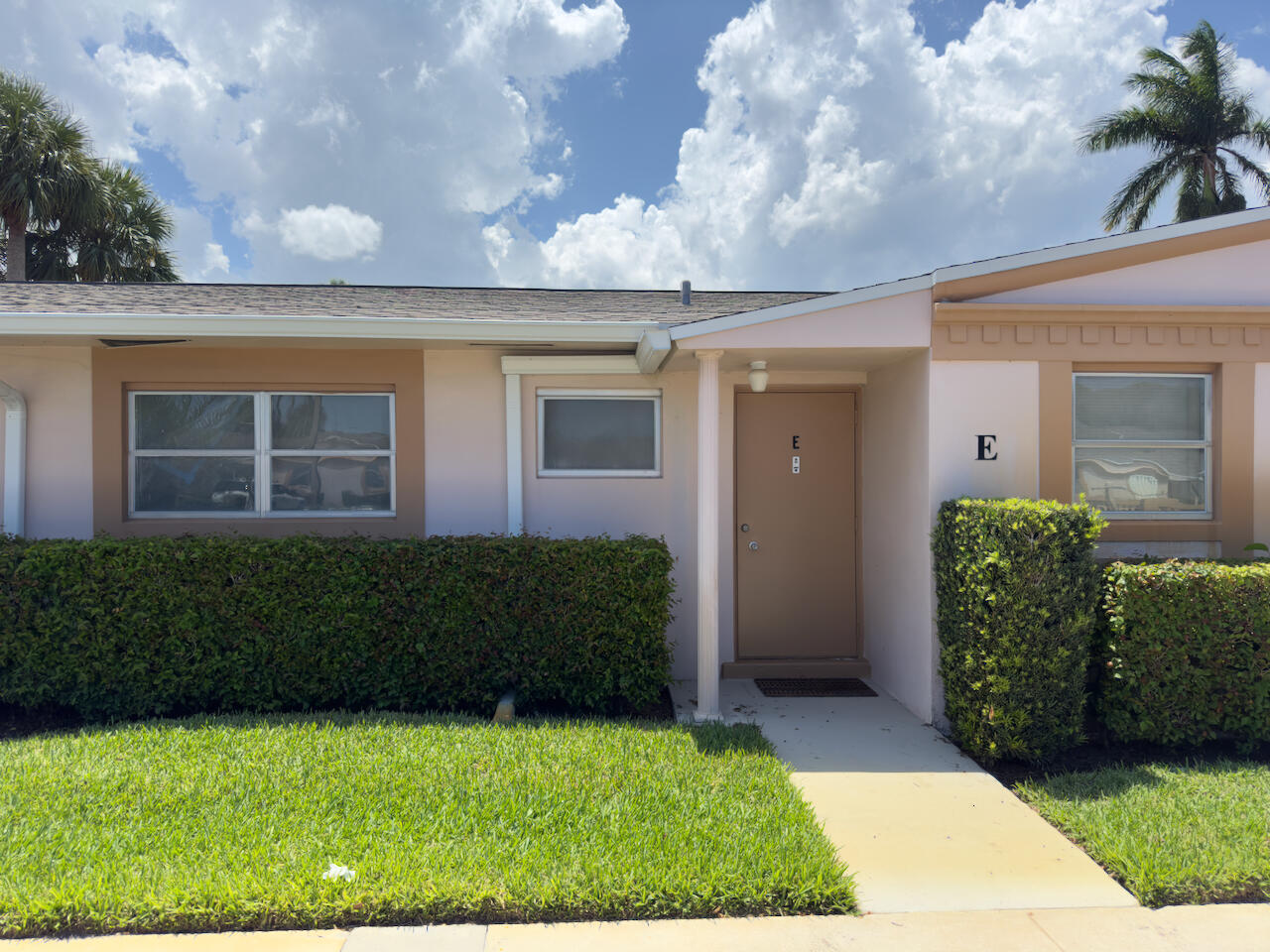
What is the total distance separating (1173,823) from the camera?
357 centimetres

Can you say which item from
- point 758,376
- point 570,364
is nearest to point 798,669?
point 758,376

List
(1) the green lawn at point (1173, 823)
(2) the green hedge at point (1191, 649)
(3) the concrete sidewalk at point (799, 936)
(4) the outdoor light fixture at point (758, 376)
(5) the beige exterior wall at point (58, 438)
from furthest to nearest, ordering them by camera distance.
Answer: (5) the beige exterior wall at point (58, 438)
(4) the outdoor light fixture at point (758, 376)
(2) the green hedge at point (1191, 649)
(1) the green lawn at point (1173, 823)
(3) the concrete sidewalk at point (799, 936)

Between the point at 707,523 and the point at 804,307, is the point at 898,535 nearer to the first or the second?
the point at 707,523

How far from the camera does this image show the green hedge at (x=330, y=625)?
502 centimetres

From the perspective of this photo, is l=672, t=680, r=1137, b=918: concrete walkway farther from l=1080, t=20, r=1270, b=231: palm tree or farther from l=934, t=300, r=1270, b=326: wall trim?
l=1080, t=20, r=1270, b=231: palm tree

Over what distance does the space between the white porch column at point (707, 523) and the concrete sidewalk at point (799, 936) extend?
2254mm

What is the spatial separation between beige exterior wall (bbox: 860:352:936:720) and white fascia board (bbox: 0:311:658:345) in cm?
202

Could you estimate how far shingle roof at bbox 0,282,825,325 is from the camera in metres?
5.75

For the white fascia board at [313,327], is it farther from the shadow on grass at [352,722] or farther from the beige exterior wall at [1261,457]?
the beige exterior wall at [1261,457]

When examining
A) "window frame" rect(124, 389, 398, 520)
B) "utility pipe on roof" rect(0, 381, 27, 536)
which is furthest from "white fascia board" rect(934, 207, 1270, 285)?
"utility pipe on roof" rect(0, 381, 27, 536)

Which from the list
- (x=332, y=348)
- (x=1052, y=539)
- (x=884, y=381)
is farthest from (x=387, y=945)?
(x=884, y=381)

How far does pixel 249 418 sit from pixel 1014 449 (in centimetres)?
598

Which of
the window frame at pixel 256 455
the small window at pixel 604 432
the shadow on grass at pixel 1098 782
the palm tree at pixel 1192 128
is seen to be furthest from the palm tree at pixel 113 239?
the palm tree at pixel 1192 128

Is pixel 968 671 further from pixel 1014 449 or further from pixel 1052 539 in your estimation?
pixel 1014 449
